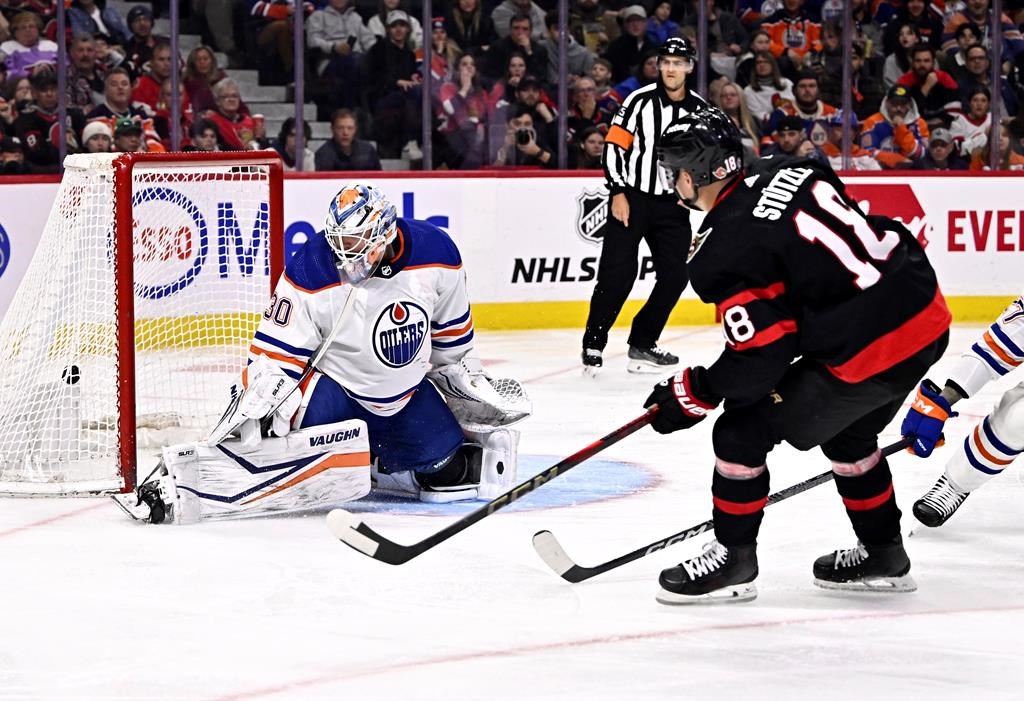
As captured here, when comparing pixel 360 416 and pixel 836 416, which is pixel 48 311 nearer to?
pixel 360 416

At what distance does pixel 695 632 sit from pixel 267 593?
0.85 meters

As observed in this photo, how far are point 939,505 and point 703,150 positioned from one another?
119 cm

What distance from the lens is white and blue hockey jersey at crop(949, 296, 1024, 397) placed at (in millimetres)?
3529

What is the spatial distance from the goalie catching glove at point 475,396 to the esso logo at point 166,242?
49.7 inches

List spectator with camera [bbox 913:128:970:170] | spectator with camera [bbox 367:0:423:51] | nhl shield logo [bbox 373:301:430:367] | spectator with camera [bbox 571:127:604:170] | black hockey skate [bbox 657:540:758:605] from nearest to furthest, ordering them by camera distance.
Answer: black hockey skate [bbox 657:540:758:605]
nhl shield logo [bbox 373:301:430:367]
spectator with camera [bbox 367:0:423:51]
spectator with camera [bbox 571:127:604:170]
spectator with camera [bbox 913:128:970:170]

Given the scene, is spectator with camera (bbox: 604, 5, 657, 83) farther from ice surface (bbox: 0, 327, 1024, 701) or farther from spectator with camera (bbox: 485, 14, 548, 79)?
ice surface (bbox: 0, 327, 1024, 701)

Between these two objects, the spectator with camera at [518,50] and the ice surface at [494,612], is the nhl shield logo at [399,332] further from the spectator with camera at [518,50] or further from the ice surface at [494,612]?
the spectator with camera at [518,50]

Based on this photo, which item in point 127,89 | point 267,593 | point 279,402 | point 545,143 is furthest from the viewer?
point 545,143

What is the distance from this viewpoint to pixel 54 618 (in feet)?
9.76

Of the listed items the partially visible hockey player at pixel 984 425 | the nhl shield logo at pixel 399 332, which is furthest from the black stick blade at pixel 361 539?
the partially visible hockey player at pixel 984 425

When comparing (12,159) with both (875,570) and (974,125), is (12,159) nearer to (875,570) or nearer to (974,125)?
(974,125)

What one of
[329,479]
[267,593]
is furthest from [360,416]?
[267,593]

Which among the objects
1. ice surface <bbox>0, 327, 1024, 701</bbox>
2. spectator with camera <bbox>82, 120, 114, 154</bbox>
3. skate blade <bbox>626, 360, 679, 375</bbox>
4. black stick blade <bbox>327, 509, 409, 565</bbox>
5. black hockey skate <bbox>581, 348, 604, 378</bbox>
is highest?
spectator with camera <bbox>82, 120, 114, 154</bbox>

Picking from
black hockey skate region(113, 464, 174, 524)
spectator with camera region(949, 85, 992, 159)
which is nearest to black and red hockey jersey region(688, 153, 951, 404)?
black hockey skate region(113, 464, 174, 524)
